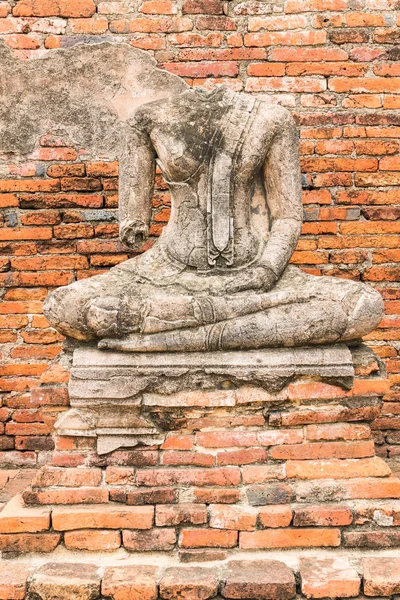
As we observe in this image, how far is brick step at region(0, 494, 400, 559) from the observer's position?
2.53 m

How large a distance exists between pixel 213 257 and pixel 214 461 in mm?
881

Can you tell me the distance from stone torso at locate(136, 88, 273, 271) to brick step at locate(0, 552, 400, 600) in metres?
1.27

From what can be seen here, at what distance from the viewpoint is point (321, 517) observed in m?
2.54

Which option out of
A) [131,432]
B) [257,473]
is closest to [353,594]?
[257,473]

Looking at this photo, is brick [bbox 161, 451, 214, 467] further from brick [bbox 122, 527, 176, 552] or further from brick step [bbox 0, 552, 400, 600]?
brick step [bbox 0, 552, 400, 600]

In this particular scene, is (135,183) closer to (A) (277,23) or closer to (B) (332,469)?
(B) (332,469)

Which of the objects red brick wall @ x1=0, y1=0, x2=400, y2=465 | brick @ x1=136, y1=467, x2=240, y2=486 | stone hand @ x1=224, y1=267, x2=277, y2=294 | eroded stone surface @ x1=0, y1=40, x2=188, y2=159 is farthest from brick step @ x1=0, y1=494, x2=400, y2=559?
eroded stone surface @ x1=0, y1=40, x2=188, y2=159

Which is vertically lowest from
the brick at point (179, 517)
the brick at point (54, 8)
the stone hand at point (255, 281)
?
the brick at point (179, 517)

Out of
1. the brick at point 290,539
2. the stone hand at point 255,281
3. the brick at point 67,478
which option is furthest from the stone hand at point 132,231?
the brick at point 290,539

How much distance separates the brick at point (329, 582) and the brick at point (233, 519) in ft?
0.81

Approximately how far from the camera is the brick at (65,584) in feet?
7.59

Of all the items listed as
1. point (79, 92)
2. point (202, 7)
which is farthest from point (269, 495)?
point (202, 7)

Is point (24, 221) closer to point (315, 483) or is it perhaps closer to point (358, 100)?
point (358, 100)

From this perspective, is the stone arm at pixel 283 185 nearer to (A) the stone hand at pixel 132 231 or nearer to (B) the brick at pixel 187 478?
(A) the stone hand at pixel 132 231
